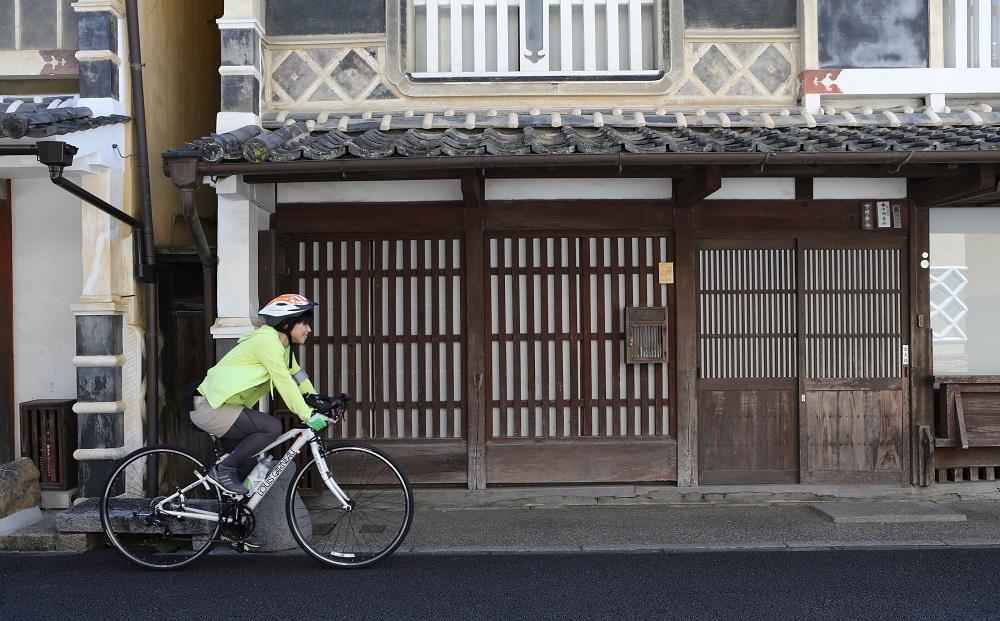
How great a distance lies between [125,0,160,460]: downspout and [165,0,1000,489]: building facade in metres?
1.17

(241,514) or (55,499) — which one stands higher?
(241,514)

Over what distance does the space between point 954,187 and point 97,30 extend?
8.61 meters

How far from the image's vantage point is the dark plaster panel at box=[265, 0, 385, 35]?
29.4ft

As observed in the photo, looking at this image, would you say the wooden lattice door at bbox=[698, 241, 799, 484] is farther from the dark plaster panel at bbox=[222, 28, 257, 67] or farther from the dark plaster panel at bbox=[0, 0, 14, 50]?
the dark plaster panel at bbox=[0, 0, 14, 50]

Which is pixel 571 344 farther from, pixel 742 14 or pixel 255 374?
pixel 742 14

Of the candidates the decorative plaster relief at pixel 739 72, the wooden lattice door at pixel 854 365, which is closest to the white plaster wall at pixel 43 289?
the decorative plaster relief at pixel 739 72

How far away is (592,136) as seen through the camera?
7.72 meters

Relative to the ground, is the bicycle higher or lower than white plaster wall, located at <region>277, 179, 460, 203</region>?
lower

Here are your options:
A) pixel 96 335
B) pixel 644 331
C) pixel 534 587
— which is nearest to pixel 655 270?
pixel 644 331

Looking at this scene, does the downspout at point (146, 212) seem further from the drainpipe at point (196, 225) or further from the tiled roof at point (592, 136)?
the tiled roof at point (592, 136)

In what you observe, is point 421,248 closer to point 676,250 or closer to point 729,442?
point 676,250

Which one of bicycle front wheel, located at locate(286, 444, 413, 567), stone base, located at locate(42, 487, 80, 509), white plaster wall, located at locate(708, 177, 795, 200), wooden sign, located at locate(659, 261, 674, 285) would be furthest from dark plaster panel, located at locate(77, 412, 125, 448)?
white plaster wall, located at locate(708, 177, 795, 200)

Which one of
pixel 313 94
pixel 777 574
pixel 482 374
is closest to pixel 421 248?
pixel 482 374

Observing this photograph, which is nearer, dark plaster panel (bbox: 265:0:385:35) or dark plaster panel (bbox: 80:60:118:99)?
dark plaster panel (bbox: 80:60:118:99)
